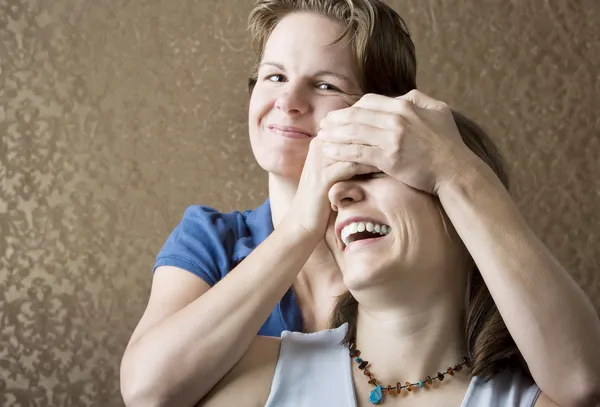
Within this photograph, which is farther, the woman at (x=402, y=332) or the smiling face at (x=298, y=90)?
the smiling face at (x=298, y=90)

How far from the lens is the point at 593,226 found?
210 cm

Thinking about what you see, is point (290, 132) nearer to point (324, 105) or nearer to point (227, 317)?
point (324, 105)

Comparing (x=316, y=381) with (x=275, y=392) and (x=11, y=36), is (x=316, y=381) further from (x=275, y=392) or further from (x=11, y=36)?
(x=11, y=36)

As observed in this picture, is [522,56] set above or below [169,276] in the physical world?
above

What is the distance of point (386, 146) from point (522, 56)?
3.86 feet

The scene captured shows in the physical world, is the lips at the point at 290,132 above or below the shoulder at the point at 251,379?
above

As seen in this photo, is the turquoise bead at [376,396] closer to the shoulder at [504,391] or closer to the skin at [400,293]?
the skin at [400,293]

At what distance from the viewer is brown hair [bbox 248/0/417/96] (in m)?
1.40

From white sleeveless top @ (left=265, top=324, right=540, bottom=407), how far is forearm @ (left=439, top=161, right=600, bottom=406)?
0.06 m

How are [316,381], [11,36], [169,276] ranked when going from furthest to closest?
[11,36] < [169,276] < [316,381]

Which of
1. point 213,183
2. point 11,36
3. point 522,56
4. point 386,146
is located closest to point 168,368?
point 386,146

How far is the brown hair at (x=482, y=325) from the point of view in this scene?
3.53 feet

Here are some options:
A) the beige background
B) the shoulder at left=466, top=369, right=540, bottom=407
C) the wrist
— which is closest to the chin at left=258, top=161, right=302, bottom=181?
the wrist

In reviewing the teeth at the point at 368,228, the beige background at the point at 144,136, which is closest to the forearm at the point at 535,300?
the teeth at the point at 368,228
